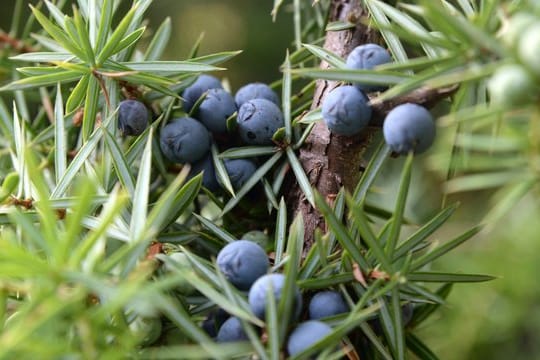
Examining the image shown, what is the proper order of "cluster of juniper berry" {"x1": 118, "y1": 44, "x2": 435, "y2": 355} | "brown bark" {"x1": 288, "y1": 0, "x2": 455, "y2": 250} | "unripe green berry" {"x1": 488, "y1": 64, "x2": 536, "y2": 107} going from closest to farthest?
"unripe green berry" {"x1": 488, "y1": 64, "x2": 536, "y2": 107}
"cluster of juniper berry" {"x1": 118, "y1": 44, "x2": 435, "y2": 355}
"brown bark" {"x1": 288, "y1": 0, "x2": 455, "y2": 250}

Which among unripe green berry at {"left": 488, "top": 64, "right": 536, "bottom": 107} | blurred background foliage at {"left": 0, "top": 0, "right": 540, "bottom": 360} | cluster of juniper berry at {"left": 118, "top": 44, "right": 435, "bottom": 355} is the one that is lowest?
blurred background foliage at {"left": 0, "top": 0, "right": 540, "bottom": 360}

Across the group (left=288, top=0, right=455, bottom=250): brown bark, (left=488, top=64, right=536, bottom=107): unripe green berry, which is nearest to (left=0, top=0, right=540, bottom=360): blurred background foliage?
(left=288, top=0, right=455, bottom=250): brown bark

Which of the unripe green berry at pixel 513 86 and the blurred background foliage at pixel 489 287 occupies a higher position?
the unripe green berry at pixel 513 86

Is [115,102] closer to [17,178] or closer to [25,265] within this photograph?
[17,178]

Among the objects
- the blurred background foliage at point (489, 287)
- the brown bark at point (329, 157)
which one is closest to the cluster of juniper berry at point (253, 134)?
the brown bark at point (329, 157)

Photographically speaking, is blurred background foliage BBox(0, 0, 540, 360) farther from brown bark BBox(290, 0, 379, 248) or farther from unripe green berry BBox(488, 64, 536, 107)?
unripe green berry BBox(488, 64, 536, 107)

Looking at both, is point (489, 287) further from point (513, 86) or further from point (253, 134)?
point (513, 86)

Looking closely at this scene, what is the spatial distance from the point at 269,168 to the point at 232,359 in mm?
212

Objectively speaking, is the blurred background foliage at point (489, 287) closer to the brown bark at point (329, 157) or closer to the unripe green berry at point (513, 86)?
the brown bark at point (329, 157)

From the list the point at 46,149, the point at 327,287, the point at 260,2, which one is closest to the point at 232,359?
the point at 327,287

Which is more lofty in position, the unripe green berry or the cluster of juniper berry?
the unripe green berry

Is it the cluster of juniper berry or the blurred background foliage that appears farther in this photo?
the blurred background foliage

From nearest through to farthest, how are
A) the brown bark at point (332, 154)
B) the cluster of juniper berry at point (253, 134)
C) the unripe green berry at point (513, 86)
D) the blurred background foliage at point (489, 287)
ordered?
the unripe green berry at point (513, 86), the cluster of juniper berry at point (253, 134), the brown bark at point (332, 154), the blurred background foliage at point (489, 287)

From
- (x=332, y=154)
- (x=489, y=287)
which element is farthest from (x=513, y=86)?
(x=489, y=287)
